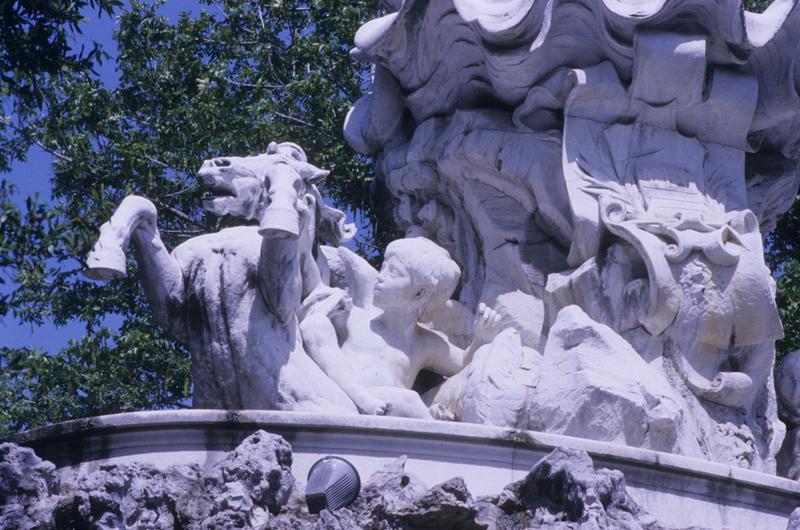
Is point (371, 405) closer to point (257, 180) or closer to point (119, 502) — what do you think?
point (257, 180)

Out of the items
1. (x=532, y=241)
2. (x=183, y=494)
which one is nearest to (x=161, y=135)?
(x=532, y=241)

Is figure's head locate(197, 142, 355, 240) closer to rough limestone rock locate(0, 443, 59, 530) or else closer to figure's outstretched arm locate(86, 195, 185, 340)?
figure's outstretched arm locate(86, 195, 185, 340)

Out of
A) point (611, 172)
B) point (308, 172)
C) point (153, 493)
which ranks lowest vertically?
point (153, 493)

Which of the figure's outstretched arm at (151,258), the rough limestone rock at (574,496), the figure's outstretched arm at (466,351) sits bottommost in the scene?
the rough limestone rock at (574,496)

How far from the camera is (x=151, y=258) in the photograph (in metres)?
9.12

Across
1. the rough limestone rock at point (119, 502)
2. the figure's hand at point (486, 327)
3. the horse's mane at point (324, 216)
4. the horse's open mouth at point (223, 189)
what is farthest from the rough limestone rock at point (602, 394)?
the rough limestone rock at point (119, 502)

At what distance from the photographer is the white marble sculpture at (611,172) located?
31.3 feet

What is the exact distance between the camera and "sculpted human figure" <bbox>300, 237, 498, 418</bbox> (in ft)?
30.6

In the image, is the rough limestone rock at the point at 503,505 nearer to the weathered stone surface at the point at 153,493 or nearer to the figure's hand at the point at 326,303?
the weathered stone surface at the point at 153,493

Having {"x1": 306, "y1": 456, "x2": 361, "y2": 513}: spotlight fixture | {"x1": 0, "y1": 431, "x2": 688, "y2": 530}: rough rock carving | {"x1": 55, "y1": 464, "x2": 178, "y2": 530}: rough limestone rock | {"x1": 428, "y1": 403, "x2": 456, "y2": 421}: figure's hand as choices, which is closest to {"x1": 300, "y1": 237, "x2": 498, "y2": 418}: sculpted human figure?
{"x1": 428, "y1": 403, "x2": 456, "y2": 421}: figure's hand

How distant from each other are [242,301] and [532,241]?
1942mm

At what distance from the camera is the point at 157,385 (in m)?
15.2

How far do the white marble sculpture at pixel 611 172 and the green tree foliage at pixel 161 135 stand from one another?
4.41 meters

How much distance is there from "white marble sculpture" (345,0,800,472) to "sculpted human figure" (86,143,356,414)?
1177mm
